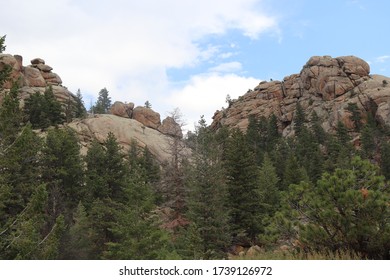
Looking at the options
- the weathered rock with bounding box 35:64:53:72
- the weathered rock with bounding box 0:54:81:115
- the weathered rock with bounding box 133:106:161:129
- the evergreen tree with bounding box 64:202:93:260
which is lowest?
the evergreen tree with bounding box 64:202:93:260

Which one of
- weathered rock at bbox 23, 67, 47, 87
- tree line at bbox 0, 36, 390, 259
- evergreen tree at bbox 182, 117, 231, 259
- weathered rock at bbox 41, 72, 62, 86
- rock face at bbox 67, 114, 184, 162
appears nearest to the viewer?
tree line at bbox 0, 36, 390, 259

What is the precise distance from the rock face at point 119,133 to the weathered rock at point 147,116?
60.2ft

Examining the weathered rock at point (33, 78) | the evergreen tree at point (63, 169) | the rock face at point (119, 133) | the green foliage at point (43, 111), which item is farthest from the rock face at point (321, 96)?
the evergreen tree at point (63, 169)

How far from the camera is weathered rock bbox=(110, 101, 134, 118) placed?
8162 cm

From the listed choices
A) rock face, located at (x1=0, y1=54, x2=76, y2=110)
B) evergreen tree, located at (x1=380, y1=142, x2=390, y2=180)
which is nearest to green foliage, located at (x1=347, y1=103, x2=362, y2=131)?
evergreen tree, located at (x1=380, y1=142, x2=390, y2=180)

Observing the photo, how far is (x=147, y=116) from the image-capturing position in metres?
82.4

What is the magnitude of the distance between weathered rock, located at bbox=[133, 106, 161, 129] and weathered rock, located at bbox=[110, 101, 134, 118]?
55.6 inches

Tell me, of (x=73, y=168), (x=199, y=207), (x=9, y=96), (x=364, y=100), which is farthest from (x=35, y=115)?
(x=364, y=100)

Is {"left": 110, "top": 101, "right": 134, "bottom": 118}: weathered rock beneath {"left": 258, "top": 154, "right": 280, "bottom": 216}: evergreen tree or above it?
above

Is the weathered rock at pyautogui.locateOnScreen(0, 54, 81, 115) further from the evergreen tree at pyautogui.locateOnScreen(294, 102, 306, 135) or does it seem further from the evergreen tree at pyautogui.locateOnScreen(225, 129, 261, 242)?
the evergreen tree at pyautogui.locateOnScreen(225, 129, 261, 242)

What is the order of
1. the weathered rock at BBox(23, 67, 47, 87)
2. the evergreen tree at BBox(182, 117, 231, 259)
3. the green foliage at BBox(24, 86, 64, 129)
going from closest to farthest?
the evergreen tree at BBox(182, 117, 231, 259)
the green foliage at BBox(24, 86, 64, 129)
the weathered rock at BBox(23, 67, 47, 87)

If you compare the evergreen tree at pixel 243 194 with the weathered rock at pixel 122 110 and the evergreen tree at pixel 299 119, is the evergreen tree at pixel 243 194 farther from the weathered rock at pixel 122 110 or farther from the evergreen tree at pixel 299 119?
the weathered rock at pixel 122 110

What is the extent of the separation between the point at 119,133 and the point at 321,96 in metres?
48.5

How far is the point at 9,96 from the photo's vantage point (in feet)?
45.9
